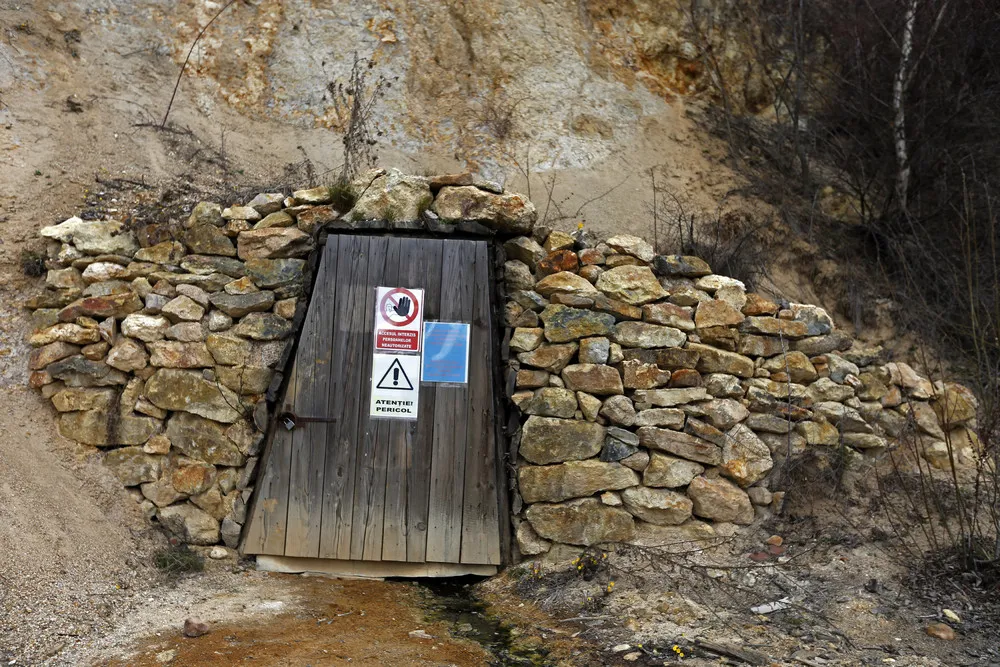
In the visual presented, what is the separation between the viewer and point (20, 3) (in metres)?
7.07

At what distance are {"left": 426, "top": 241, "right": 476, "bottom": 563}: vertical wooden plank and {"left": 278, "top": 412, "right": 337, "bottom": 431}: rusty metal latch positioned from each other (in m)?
0.72

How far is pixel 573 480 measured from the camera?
16.0ft

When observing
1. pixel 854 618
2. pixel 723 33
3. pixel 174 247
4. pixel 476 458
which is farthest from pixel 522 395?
pixel 723 33

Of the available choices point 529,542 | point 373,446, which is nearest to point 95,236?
point 373,446


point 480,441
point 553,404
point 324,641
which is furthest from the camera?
point 480,441

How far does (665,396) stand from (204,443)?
3.03 m

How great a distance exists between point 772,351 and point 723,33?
473cm

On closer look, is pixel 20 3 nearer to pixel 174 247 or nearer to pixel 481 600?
pixel 174 247

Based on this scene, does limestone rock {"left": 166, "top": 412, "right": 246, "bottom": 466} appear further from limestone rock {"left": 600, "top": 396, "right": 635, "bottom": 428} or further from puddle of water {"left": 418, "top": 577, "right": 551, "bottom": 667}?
limestone rock {"left": 600, "top": 396, "right": 635, "bottom": 428}

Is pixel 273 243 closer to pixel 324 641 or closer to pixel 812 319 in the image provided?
pixel 324 641

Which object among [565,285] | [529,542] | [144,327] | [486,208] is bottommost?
[529,542]

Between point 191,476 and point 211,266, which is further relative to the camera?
point 211,266

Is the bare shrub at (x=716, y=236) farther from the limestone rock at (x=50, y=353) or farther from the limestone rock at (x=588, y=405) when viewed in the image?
the limestone rock at (x=50, y=353)

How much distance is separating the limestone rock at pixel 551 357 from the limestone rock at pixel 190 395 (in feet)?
6.41
